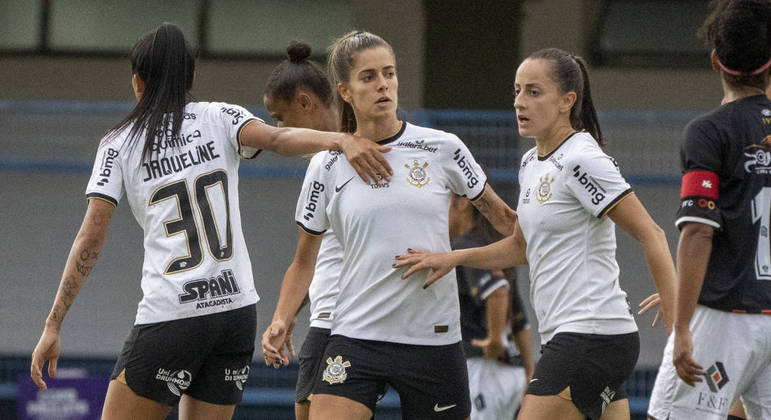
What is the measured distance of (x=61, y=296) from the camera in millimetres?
4188

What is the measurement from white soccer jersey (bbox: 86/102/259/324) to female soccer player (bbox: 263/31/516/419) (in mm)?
302

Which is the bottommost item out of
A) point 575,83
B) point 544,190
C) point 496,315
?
point 496,315

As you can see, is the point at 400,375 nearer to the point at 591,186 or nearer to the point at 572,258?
the point at 572,258

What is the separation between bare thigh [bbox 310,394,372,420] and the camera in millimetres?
3898

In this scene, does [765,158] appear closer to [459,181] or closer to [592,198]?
[592,198]

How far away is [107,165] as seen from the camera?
4184 mm

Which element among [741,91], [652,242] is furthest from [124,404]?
[741,91]

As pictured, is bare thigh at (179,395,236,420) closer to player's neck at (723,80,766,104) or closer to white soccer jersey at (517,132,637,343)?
Answer: white soccer jersey at (517,132,637,343)

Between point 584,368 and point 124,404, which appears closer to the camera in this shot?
point 584,368

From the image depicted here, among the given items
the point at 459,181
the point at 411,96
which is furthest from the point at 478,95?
the point at 459,181

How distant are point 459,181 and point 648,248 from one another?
0.75 metres

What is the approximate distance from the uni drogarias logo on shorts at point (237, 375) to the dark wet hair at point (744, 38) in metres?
2.13

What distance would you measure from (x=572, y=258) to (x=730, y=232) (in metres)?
0.55

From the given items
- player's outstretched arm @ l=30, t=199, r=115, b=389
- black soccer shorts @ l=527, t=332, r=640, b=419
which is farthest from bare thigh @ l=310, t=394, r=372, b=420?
player's outstretched arm @ l=30, t=199, r=115, b=389
